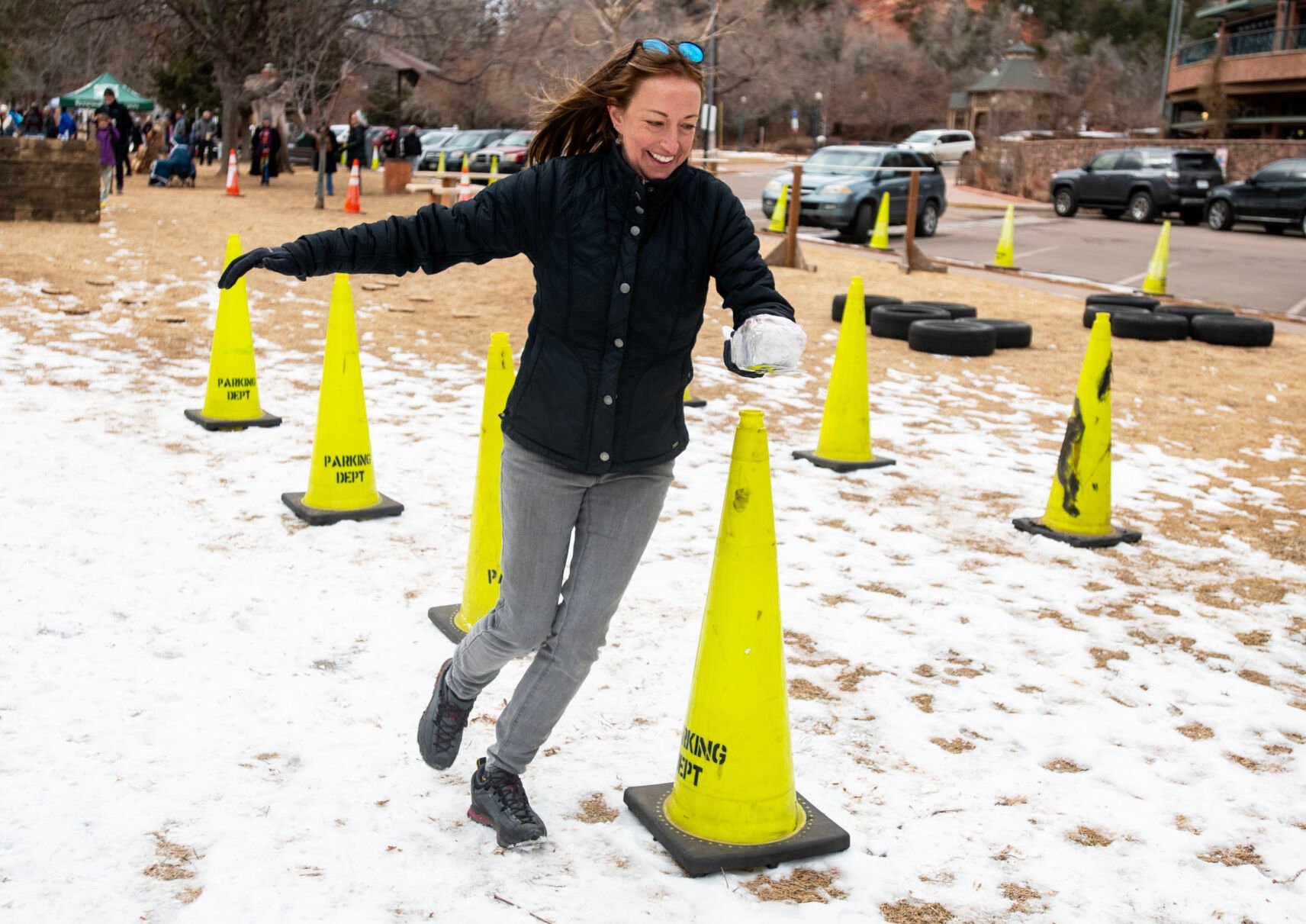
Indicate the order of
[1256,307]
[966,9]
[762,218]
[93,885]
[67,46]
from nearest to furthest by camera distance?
[93,885], [1256,307], [762,218], [67,46], [966,9]

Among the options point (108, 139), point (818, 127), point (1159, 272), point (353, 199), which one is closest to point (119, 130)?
point (108, 139)

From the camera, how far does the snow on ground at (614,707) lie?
284 cm

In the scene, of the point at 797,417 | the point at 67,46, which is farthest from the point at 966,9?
the point at 797,417

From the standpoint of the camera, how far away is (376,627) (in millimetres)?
4262

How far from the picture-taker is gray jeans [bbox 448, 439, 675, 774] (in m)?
2.86

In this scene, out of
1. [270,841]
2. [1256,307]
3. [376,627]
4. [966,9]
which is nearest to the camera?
[270,841]

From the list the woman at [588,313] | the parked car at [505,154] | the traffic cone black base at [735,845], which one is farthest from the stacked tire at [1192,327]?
the parked car at [505,154]

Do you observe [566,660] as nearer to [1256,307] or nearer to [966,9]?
[1256,307]

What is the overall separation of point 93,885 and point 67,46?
38209mm

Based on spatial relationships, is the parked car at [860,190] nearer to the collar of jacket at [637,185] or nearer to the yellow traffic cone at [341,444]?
the yellow traffic cone at [341,444]

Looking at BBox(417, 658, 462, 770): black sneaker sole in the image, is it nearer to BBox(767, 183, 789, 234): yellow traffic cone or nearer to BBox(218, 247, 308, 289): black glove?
BBox(218, 247, 308, 289): black glove

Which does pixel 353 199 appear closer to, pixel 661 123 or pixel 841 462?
pixel 841 462

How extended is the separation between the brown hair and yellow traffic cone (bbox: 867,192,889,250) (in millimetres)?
16974

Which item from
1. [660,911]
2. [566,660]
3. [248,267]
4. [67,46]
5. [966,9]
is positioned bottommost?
[660,911]
